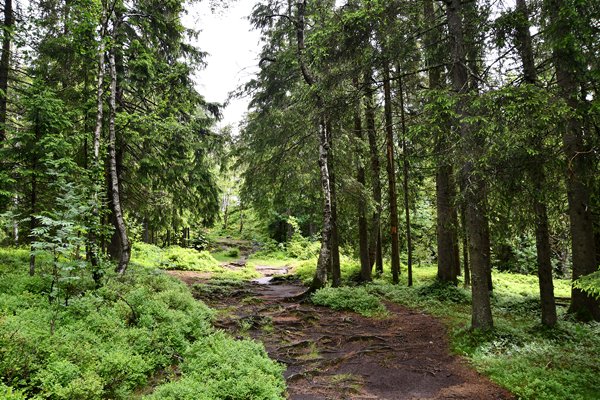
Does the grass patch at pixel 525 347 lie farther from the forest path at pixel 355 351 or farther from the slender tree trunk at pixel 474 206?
the slender tree trunk at pixel 474 206

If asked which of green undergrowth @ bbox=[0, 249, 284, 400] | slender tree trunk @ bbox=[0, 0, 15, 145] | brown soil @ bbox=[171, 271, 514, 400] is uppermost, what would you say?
slender tree trunk @ bbox=[0, 0, 15, 145]

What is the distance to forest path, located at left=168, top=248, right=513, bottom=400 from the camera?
567 centimetres

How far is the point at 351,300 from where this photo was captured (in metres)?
11.0

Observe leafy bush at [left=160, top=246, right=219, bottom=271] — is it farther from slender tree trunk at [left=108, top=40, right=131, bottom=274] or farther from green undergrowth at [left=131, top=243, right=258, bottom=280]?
slender tree trunk at [left=108, top=40, right=131, bottom=274]

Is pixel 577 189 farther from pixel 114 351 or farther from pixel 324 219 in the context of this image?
pixel 114 351

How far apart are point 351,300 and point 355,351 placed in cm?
356

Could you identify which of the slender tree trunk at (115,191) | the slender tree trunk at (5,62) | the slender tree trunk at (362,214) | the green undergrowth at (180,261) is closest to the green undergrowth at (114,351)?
the slender tree trunk at (115,191)

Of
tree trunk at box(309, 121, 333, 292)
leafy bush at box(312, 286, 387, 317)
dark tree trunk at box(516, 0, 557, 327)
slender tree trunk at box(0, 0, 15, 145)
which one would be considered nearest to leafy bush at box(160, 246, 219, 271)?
tree trunk at box(309, 121, 333, 292)

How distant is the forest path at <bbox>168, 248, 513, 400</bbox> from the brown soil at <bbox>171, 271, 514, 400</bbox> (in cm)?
1

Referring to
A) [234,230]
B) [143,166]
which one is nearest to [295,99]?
[143,166]

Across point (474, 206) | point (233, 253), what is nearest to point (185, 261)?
point (233, 253)

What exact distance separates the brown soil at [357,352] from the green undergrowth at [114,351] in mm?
998

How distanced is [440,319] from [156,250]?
1608 cm

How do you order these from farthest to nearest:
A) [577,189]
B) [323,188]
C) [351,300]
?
[323,188]
[351,300]
[577,189]
